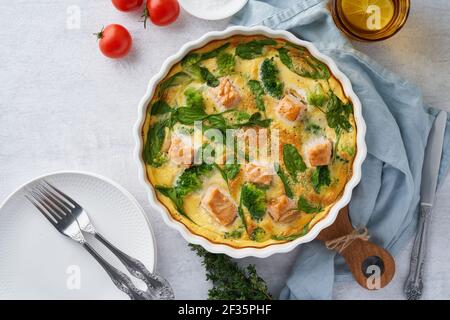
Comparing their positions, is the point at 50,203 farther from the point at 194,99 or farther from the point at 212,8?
the point at 212,8

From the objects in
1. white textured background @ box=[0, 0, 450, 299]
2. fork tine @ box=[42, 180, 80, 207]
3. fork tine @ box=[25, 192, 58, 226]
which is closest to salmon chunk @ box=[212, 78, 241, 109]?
white textured background @ box=[0, 0, 450, 299]

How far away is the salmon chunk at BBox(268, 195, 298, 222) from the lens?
8.27 feet

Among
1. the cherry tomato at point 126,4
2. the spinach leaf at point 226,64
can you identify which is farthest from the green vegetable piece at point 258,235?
the cherry tomato at point 126,4

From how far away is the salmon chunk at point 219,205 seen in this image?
251 centimetres

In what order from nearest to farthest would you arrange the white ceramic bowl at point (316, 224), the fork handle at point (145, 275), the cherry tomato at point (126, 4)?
the white ceramic bowl at point (316, 224), the fork handle at point (145, 275), the cherry tomato at point (126, 4)

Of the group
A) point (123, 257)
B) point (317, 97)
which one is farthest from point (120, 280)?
point (317, 97)

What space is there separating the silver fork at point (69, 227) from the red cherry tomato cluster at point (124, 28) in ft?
2.35

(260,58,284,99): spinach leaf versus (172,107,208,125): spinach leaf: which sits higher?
(260,58,284,99): spinach leaf

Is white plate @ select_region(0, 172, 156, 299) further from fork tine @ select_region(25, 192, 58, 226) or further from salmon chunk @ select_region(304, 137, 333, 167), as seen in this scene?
salmon chunk @ select_region(304, 137, 333, 167)

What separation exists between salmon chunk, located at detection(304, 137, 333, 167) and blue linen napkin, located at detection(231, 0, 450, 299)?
0.26 meters

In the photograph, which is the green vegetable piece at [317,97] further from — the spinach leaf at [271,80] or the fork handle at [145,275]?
the fork handle at [145,275]

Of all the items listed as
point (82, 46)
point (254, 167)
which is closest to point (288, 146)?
point (254, 167)

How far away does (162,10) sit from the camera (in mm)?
2758

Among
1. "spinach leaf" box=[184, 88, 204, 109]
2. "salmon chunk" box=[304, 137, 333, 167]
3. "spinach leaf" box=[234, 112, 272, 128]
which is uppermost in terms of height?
"spinach leaf" box=[184, 88, 204, 109]
